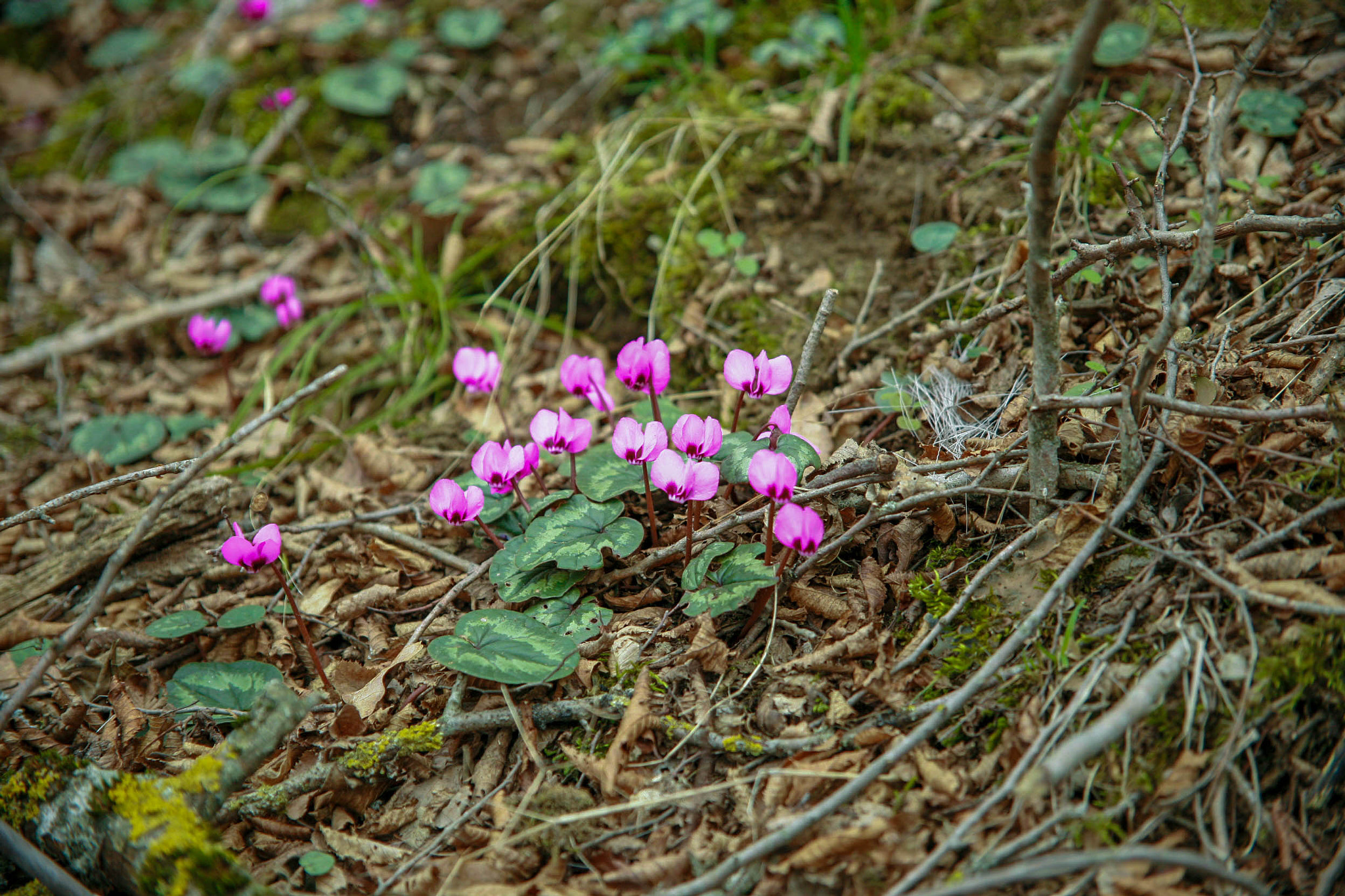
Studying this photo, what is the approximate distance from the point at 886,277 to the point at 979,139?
0.59 meters

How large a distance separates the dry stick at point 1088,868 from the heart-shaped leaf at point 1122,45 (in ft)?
7.79

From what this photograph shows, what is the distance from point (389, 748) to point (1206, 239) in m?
1.63

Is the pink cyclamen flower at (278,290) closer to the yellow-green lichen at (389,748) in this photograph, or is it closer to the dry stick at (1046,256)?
the yellow-green lichen at (389,748)

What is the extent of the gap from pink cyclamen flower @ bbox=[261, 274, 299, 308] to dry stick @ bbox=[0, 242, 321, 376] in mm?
453

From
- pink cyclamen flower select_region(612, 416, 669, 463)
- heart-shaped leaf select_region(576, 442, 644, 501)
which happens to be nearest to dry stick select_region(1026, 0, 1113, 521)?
pink cyclamen flower select_region(612, 416, 669, 463)

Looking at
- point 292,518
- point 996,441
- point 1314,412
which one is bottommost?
point 292,518

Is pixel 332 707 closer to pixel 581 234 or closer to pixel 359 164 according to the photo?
pixel 581 234

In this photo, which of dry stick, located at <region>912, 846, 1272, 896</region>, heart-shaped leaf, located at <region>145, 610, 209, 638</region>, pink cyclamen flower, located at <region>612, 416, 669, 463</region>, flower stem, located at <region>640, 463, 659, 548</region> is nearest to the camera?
dry stick, located at <region>912, 846, 1272, 896</region>

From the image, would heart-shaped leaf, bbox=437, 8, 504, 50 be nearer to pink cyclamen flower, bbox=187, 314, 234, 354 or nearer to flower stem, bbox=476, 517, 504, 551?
pink cyclamen flower, bbox=187, 314, 234, 354

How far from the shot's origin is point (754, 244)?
269 centimetres

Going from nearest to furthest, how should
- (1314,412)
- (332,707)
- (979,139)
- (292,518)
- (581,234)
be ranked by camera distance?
1. (1314,412)
2. (332,707)
3. (292,518)
4. (979,139)
5. (581,234)

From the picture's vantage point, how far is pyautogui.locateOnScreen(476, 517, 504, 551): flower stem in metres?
1.83

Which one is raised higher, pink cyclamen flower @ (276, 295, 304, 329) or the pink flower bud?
the pink flower bud

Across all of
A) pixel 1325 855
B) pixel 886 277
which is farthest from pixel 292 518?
pixel 1325 855
